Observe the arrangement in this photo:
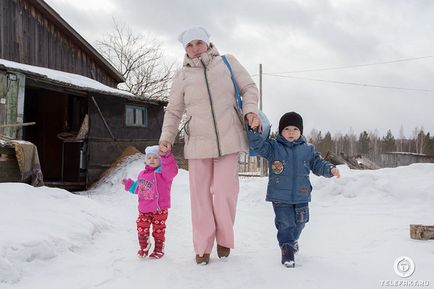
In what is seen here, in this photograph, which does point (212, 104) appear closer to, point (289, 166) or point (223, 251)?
point (289, 166)

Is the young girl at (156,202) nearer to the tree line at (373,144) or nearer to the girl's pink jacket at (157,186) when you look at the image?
the girl's pink jacket at (157,186)

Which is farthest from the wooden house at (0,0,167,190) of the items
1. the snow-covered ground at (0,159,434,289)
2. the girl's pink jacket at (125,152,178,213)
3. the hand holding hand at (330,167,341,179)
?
the hand holding hand at (330,167,341,179)

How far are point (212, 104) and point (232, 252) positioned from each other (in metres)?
1.36

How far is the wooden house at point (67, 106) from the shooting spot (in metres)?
12.5

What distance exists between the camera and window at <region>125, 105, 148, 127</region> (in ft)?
Answer: 46.9

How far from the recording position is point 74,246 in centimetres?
394

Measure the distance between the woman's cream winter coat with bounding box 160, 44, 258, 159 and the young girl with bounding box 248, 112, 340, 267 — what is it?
0.20 meters

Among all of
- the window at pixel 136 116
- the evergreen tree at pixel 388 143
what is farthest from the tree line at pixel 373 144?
the window at pixel 136 116

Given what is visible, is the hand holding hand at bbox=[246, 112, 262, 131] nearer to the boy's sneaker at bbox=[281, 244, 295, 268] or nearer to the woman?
the woman

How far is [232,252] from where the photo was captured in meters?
3.68

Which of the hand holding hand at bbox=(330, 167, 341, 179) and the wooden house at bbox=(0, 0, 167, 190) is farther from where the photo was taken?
the wooden house at bbox=(0, 0, 167, 190)

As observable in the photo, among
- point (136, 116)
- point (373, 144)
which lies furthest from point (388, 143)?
point (136, 116)

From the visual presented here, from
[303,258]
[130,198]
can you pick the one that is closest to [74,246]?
[303,258]

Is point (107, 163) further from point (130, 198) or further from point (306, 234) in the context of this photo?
point (306, 234)
